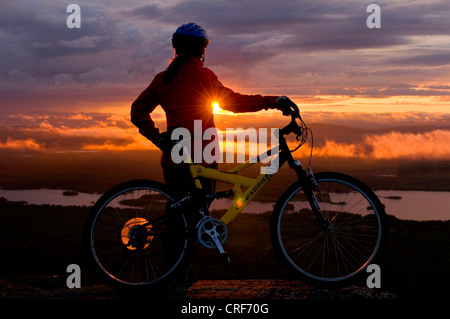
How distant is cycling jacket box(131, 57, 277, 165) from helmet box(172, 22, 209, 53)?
15 centimetres

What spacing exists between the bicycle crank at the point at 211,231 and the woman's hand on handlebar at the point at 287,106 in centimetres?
159

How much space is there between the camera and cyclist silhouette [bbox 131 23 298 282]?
5445mm

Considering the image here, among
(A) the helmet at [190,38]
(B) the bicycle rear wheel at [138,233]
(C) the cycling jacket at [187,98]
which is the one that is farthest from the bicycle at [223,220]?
(A) the helmet at [190,38]

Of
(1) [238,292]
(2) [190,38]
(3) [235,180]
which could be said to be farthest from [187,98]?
(1) [238,292]

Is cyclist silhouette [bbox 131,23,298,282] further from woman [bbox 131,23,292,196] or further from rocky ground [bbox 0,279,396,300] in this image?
rocky ground [bbox 0,279,396,300]

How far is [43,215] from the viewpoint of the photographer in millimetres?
79500

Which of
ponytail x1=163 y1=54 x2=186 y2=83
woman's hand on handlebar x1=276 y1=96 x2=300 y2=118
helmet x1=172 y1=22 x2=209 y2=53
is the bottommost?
woman's hand on handlebar x1=276 y1=96 x2=300 y2=118

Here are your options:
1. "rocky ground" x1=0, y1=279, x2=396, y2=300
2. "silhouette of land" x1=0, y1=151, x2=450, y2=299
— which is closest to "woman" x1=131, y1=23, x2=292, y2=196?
"rocky ground" x1=0, y1=279, x2=396, y2=300

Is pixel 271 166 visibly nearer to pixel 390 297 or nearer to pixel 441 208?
pixel 390 297

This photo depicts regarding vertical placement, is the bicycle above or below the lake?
above

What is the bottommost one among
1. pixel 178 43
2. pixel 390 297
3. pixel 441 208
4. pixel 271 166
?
pixel 441 208

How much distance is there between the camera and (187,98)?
5.52m

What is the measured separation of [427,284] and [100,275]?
31801mm
